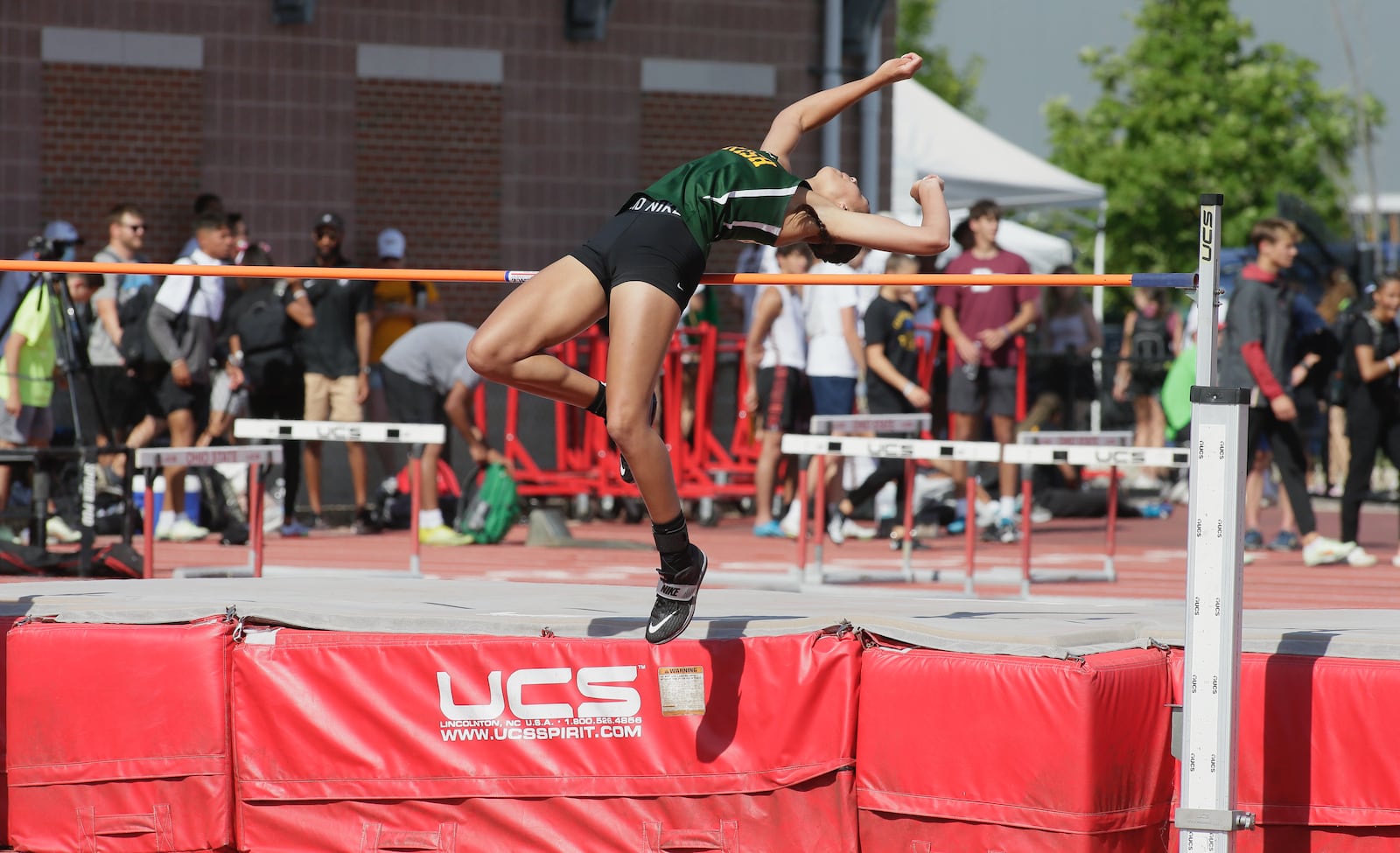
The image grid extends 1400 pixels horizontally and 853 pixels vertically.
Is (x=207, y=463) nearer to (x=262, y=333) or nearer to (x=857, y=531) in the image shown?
(x=262, y=333)

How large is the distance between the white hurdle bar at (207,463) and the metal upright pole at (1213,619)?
181 inches

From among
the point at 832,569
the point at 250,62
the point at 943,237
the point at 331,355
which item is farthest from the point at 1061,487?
the point at 943,237

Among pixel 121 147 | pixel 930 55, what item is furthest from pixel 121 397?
pixel 930 55

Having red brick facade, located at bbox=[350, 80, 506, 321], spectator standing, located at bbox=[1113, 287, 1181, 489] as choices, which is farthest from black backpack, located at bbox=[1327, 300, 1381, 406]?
red brick facade, located at bbox=[350, 80, 506, 321]

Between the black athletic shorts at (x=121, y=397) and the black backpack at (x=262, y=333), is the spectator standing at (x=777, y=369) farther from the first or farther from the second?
the black athletic shorts at (x=121, y=397)

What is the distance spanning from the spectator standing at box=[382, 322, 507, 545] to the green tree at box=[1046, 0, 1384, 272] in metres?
26.8

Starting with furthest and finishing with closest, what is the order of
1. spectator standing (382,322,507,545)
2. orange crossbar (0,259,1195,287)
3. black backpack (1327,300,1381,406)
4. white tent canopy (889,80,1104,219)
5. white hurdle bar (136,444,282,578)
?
white tent canopy (889,80,1104,219) < spectator standing (382,322,507,545) < black backpack (1327,300,1381,406) < white hurdle bar (136,444,282,578) < orange crossbar (0,259,1195,287)

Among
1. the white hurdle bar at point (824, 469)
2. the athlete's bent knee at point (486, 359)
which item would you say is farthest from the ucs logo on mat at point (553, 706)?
the white hurdle bar at point (824, 469)

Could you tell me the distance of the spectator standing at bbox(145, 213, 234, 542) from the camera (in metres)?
10.3

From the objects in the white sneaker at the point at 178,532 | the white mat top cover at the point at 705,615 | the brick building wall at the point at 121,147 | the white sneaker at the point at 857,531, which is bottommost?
the white sneaker at the point at 857,531

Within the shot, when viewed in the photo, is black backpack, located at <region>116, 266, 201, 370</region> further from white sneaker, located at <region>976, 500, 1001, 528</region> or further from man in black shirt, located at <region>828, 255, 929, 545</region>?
white sneaker, located at <region>976, 500, 1001, 528</region>

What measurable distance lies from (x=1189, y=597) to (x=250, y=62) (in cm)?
1201

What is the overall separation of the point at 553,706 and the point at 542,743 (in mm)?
110

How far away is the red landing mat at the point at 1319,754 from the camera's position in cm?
432
